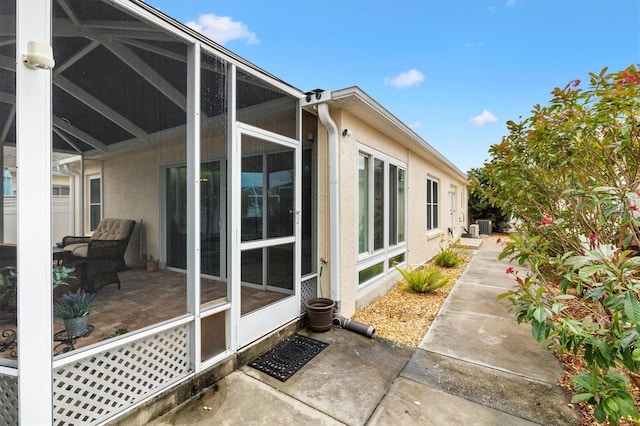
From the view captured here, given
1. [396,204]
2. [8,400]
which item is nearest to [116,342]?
[8,400]

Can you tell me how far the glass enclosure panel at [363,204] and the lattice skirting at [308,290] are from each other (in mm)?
1135

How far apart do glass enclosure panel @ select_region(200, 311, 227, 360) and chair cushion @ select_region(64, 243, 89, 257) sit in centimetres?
118

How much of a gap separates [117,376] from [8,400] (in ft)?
1.91

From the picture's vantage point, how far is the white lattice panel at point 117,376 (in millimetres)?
1946

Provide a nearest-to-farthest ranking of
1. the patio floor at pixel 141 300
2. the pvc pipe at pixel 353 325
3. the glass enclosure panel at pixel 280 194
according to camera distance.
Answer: the patio floor at pixel 141 300
the glass enclosure panel at pixel 280 194
the pvc pipe at pixel 353 325

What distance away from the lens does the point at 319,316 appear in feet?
13.0

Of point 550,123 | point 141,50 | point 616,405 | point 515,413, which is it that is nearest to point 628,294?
point 616,405

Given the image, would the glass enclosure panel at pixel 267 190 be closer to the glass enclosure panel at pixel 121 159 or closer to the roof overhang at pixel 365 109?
the glass enclosure panel at pixel 121 159

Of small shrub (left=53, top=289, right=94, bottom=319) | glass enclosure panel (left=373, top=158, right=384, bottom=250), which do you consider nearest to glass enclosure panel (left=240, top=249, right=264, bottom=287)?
small shrub (left=53, top=289, right=94, bottom=319)

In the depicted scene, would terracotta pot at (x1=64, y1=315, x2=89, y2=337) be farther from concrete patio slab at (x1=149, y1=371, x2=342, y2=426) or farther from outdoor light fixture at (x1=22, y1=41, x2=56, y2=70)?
outdoor light fixture at (x1=22, y1=41, x2=56, y2=70)

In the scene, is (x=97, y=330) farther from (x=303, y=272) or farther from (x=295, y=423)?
(x=303, y=272)

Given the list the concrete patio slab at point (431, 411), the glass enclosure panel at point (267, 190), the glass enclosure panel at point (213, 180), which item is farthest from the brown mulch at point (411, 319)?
the glass enclosure panel at point (213, 180)

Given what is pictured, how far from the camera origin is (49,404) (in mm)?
1798

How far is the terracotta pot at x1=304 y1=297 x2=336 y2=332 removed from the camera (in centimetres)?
397
